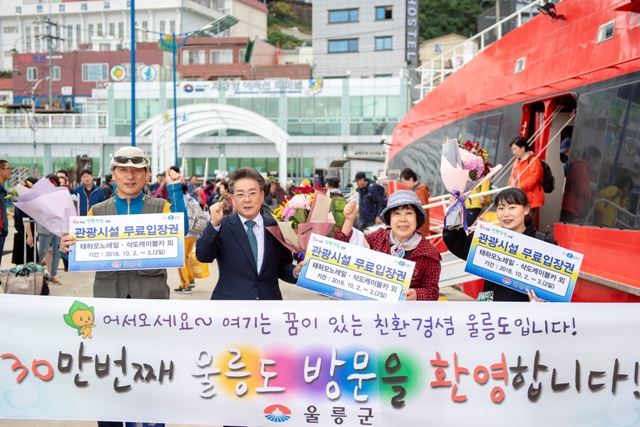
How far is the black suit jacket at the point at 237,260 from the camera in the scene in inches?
173

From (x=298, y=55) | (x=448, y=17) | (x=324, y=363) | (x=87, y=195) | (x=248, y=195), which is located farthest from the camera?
(x=448, y=17)

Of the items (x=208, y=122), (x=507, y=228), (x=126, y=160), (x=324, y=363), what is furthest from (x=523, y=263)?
(x=208, y=122)

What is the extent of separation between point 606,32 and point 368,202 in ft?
24.5

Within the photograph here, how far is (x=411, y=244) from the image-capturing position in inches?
171

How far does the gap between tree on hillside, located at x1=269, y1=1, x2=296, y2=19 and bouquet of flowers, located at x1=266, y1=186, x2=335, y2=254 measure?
96723 millimetres

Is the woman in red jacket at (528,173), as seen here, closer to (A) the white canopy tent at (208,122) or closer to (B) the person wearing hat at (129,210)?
(B) the person wearing hat at (129,210)

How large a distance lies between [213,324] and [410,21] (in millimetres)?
50160

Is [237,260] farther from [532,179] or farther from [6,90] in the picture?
[6,90]

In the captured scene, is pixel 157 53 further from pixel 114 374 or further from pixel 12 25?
Answer: pixel 114 374

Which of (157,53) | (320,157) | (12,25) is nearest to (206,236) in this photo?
(320,157)

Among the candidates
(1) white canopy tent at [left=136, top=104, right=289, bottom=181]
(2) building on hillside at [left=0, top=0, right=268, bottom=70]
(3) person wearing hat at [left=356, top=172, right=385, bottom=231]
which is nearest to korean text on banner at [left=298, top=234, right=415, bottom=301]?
(3) person wearing hat at [left=356, top=172, right=385, bottom=231]

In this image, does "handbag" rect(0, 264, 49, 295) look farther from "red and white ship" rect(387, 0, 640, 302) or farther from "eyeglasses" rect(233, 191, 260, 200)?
"red and white ship" rect(387, 0, 640, 302)

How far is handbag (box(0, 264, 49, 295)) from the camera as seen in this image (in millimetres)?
9203

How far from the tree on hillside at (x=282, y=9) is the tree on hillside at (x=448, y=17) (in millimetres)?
32922
